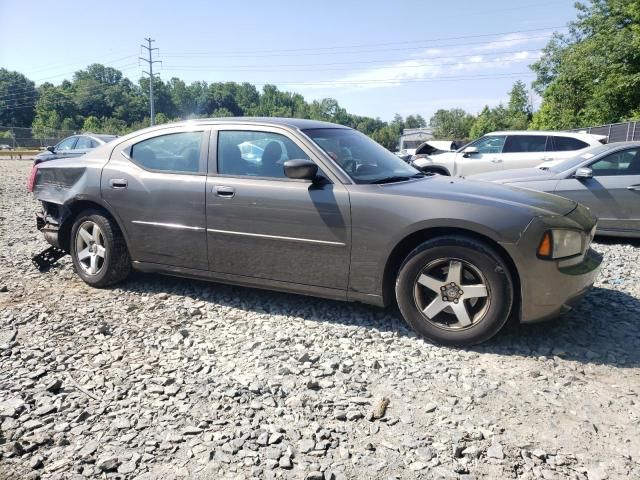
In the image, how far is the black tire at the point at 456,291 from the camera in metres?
3.16

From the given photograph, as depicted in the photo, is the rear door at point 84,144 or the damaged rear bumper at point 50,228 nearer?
the damaged rear bumper at point 50,228

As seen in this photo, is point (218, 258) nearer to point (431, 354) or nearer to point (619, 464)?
point (431, 354)

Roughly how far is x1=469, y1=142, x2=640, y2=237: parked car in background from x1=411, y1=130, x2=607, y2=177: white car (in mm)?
3115

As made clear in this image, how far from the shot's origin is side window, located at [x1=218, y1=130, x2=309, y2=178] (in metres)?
3.85

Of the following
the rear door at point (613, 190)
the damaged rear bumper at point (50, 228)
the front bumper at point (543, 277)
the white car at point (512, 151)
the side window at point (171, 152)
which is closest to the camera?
the front bumper at point (543, 277)

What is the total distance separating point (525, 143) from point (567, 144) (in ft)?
2.66

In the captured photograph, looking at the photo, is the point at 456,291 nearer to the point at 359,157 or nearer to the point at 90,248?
the point at 359,157

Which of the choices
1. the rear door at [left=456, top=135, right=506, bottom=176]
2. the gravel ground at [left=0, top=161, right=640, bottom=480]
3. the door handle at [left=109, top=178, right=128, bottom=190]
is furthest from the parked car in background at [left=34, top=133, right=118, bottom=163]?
the gravel ground at [left=0, top=161, right=640, bottom=480]

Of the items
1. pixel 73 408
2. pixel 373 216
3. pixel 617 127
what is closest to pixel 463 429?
pixel 373 216

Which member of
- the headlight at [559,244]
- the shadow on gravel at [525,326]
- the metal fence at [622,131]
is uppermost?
the metal fence at [622,131]

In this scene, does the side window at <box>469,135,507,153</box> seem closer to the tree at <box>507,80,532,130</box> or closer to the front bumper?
the front bumper

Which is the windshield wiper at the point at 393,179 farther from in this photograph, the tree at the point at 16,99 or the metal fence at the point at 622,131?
the tree at the point at 16,99

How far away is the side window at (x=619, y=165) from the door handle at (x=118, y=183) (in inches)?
238

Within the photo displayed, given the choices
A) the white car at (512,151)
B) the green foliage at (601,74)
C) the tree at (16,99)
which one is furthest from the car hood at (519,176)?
the tree at (16,99)
